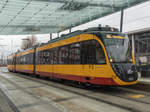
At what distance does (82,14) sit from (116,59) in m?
21.0

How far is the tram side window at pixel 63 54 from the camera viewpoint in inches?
487

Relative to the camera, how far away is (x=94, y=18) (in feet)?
97.2

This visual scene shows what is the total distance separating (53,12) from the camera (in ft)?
91.7

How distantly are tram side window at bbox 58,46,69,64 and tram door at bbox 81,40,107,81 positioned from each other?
1983 mm

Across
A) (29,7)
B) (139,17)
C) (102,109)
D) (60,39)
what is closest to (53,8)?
(29,7)

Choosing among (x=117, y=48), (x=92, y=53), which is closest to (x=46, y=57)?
(x=92, y=53)

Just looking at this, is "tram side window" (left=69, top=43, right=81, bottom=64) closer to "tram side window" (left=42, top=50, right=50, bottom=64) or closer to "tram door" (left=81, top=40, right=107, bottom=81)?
"tram door" (left=81, top=40, right=107, bottom=81)

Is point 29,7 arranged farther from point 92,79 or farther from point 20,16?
point 92,79

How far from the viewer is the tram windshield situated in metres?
9.27

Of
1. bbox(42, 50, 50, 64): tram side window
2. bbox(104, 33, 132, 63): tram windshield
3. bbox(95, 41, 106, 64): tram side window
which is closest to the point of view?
bbox(104, 33, 132, 63): tram windshield

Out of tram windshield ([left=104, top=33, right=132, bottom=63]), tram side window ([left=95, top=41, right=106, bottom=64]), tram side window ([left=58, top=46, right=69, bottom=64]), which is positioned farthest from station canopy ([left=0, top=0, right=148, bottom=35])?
tram side window ([left=95, top=41, right=106, bottom=64])

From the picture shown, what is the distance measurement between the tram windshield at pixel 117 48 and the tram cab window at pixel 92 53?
0.42 m

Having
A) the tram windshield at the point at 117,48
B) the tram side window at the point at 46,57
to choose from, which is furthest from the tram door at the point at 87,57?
the tram side window at the point at 46,57

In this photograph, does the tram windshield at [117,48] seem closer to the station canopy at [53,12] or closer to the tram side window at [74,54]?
the tram side window at [74,54]
